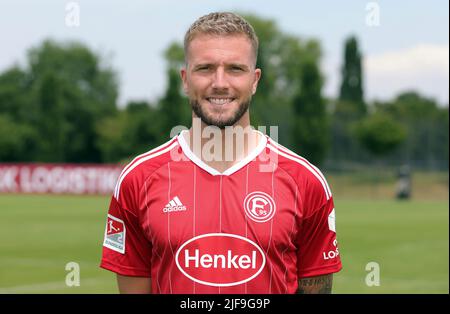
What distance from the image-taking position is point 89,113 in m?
72.9

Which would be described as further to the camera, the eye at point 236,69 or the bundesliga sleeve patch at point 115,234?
the bundesliga sleeve patch at point 115,234

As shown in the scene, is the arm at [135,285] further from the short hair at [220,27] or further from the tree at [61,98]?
the tree at [61,98]

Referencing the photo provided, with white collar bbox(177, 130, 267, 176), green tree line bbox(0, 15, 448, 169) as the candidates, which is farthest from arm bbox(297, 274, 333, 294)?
green tree line bbox(0, 15, 448, 169)

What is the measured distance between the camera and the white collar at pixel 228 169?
359cm

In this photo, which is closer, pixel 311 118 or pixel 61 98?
pixel 311 118

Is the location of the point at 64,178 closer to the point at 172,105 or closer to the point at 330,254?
the point at 172,105

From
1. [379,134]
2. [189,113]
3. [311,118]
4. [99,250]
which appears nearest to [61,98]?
[189,113]

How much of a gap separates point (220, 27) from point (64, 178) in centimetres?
3770

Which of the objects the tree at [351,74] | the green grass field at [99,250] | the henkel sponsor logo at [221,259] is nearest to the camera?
the henkel sponsor logo at [221,259]

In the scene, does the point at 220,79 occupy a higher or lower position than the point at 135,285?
higher

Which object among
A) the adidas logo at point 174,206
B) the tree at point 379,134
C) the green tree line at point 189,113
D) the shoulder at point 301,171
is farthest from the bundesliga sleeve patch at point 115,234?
the tree at point 379,134

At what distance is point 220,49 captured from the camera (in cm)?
339
